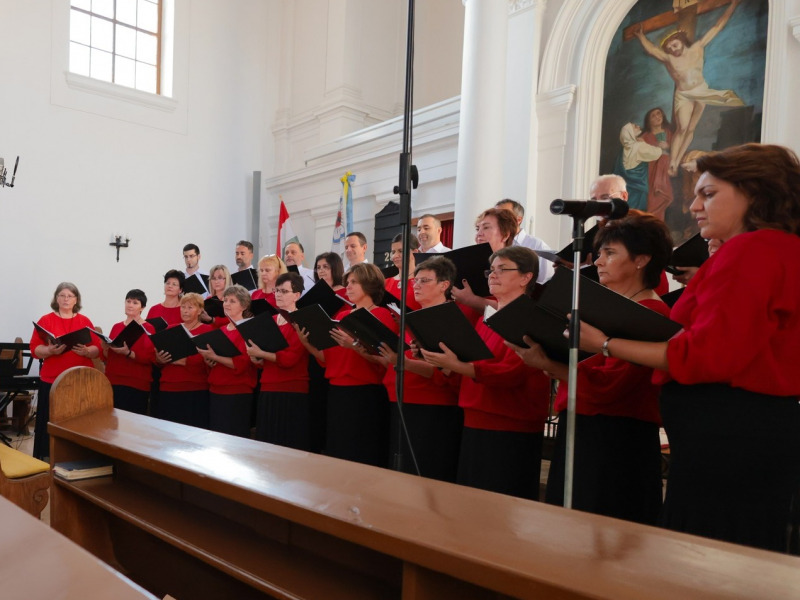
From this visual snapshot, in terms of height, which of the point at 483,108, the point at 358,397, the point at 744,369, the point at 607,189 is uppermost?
the point at 483,108

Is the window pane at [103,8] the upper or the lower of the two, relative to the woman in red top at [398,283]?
upper

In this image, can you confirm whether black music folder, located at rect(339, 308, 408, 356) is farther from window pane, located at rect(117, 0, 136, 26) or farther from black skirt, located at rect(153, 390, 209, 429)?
window pane, located at rect(117, 0, 136, 26)

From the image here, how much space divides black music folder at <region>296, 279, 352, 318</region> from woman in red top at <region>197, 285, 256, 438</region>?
70 centimetres

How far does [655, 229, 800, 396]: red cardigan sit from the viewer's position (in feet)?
5.66

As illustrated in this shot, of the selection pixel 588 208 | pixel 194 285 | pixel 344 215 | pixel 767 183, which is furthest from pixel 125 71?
pixel 767 183

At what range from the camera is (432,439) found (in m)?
3.43

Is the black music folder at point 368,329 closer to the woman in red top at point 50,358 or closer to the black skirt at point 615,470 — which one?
the black skirt at point 615,470

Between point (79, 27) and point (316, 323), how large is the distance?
351 inches

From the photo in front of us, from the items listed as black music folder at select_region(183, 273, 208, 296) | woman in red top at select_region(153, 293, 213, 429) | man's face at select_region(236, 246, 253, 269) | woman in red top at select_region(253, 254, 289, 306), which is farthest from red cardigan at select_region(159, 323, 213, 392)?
man's face at select_region(236, 246, 253, 269)

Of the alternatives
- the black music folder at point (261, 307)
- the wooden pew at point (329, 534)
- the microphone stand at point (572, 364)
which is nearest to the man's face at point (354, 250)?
the black music folder at point (261, 307)

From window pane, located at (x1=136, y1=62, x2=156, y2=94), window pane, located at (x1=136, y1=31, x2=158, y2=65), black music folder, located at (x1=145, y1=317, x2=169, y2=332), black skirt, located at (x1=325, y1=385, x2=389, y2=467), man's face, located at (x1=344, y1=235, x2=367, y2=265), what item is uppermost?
window pane, located at (x1=136, y1=31, x2=158, y2=65)

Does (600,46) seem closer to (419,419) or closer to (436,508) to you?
(419,419)

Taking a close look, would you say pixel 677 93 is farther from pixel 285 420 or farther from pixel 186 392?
pixel 186 392

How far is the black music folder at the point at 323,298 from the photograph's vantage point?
4191mm
